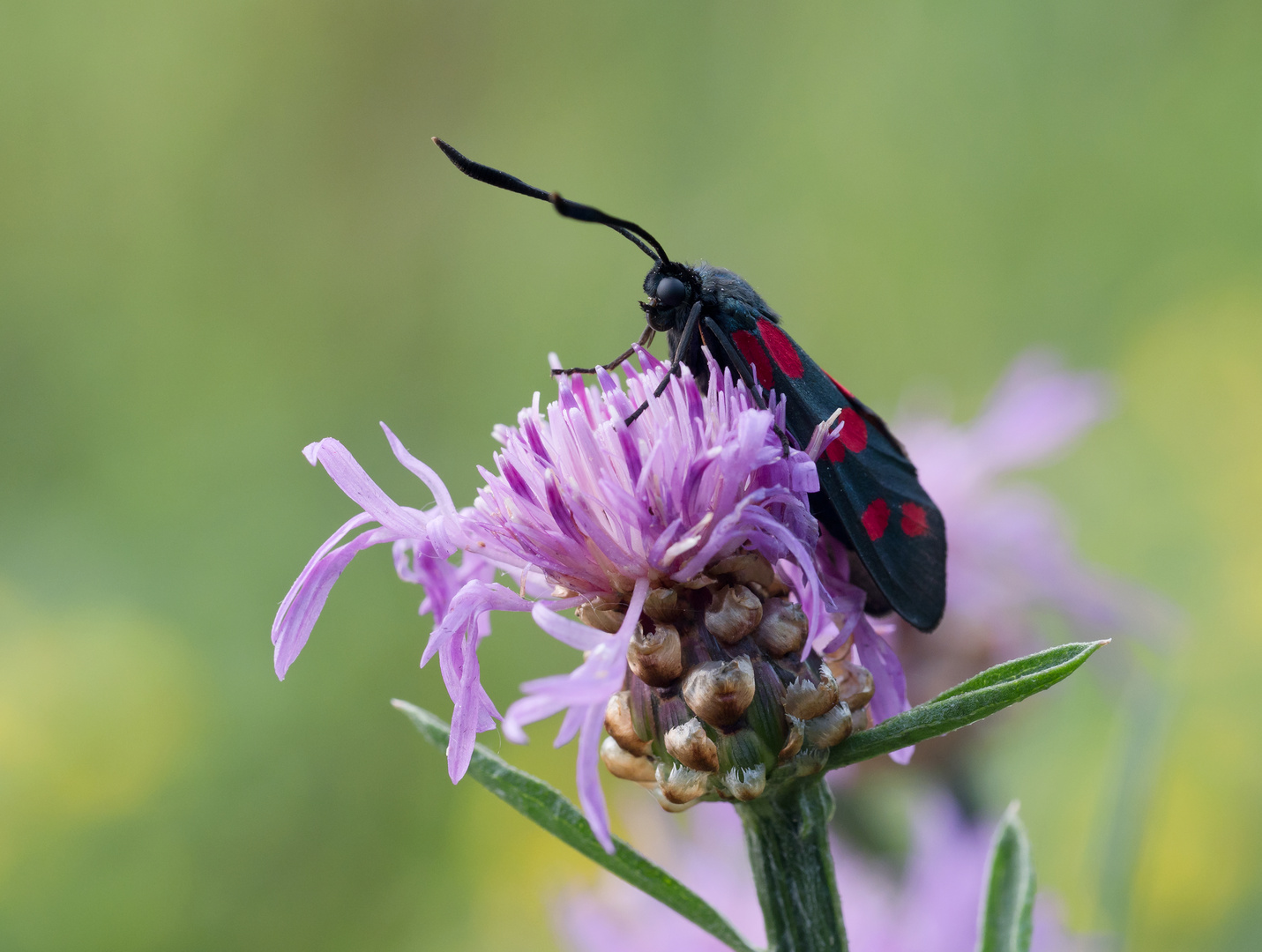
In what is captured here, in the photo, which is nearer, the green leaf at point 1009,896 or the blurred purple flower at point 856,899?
the green leaf at point 1009,896

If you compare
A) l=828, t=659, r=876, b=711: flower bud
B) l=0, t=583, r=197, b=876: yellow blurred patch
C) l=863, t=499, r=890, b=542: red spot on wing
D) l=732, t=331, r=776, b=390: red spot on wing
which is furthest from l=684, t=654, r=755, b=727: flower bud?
l=0, t=583, r=197, b=876: yellow blurred patch

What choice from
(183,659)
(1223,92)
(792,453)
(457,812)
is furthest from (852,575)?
(1223,92)

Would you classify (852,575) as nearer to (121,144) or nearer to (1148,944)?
(1148,944)

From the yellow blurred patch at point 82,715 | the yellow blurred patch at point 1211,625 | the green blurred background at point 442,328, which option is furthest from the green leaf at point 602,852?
the yellow blurred patch at point 82,715

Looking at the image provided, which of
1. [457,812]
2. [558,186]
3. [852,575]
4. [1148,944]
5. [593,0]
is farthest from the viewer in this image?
[593,0]

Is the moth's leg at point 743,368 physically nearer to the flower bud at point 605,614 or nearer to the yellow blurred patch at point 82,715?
the flower bud at point 605,614

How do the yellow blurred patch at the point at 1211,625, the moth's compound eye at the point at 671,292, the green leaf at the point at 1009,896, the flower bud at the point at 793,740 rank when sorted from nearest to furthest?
the flower bud at the point at 793,740
the green leaf at the point at 1009,896
the moth's compound eye at the point at 671,292
the yellow blurred patch at the point at 1211,625
